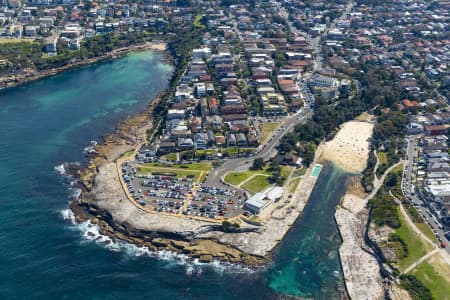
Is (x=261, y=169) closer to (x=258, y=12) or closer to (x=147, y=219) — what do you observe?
(x=147, y=219)

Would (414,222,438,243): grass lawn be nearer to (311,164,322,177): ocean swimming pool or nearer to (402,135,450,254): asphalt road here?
(402,135,450,254): asphalt road

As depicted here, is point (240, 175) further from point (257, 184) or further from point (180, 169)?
point (180, 169)

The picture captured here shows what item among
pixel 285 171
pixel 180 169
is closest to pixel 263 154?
pixel 285 171

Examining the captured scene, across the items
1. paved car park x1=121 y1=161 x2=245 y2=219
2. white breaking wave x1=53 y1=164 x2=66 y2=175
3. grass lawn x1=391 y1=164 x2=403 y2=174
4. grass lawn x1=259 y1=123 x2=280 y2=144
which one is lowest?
white breaking wave x1=53 y1=164 x2=66 y2=175

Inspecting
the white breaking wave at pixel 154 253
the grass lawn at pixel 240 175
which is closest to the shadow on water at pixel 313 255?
the white breaking wave at pixel 154 253

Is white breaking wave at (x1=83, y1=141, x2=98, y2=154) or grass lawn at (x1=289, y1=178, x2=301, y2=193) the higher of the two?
grass lawn at (x1=289, y1=178, x2=301, y2=193)

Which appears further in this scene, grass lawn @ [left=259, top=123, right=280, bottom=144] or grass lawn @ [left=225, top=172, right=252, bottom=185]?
grass lawn @ [left=259, top=123, right=280, bottom=144]

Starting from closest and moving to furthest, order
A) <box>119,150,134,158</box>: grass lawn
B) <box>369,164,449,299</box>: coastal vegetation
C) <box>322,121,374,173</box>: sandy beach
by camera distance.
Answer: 1. <box>369,164,449,299</box>: coastal vegetation
2. <box>322,121,374,173</box>: sandy beach
3. <box>119,150,134,158</box>: grass lawn

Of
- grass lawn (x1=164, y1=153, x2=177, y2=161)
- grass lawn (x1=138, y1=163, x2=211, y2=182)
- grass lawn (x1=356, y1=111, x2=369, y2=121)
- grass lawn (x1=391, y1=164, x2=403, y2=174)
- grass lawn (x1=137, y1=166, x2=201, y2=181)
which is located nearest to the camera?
grass lawn (x1=137, y1=166, x2=201, y2=181)

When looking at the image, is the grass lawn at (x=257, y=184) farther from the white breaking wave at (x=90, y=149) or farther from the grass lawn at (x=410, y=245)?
the white breaking wave at (x=90, y=149)

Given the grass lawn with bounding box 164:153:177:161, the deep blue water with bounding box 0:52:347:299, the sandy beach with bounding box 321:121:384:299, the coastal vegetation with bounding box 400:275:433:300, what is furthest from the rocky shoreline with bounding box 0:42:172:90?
the coastal vegetation with bounding box 400:275:433:300
